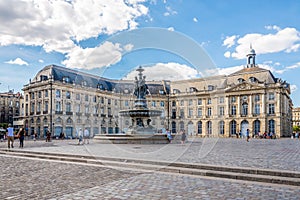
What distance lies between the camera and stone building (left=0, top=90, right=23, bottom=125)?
8700 cm

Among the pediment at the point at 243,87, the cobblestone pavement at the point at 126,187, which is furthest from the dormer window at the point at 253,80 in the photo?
the cobblestone pavement at the point at 126,187

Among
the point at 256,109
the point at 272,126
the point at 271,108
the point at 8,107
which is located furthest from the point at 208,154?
the point at 8,107

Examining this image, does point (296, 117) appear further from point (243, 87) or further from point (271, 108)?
point (243, 87)

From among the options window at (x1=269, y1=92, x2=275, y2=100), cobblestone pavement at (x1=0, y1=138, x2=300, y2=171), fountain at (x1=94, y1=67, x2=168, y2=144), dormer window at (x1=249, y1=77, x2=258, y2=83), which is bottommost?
cobblestone pavement at (x1=0, y1=138, x2=300, y2=171)

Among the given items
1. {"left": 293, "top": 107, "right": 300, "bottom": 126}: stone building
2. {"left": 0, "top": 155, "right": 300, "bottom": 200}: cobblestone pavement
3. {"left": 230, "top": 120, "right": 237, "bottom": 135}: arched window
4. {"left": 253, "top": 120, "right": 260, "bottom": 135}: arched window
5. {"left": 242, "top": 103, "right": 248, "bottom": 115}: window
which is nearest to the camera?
{"left": 0, "top": 155, "right": 300, "bottom": 200}: cobblestone pavement

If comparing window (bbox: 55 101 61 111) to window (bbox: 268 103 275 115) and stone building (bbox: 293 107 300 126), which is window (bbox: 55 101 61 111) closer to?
window (bbox: 268 103 275 115)

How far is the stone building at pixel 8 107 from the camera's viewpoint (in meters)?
87.0

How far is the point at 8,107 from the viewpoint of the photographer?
88.5 m

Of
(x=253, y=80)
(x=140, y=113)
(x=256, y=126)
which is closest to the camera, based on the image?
(x=140, y=113)

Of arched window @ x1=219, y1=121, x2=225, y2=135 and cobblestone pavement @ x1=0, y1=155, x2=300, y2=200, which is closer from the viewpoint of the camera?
cobblestone pavement @ x1=0, y1=155, x2=300, y2=200

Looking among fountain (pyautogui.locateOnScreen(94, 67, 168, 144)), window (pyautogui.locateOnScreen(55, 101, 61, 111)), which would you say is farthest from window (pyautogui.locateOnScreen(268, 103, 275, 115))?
window (pyautogui.locateOnScreen(55, 101, 61, 111))

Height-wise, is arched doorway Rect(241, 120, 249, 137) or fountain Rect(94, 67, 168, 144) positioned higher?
fountain Rect(94, 67, 168, 144)

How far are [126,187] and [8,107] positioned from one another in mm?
92548

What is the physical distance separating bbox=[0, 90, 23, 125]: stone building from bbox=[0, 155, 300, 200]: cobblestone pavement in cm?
8607
